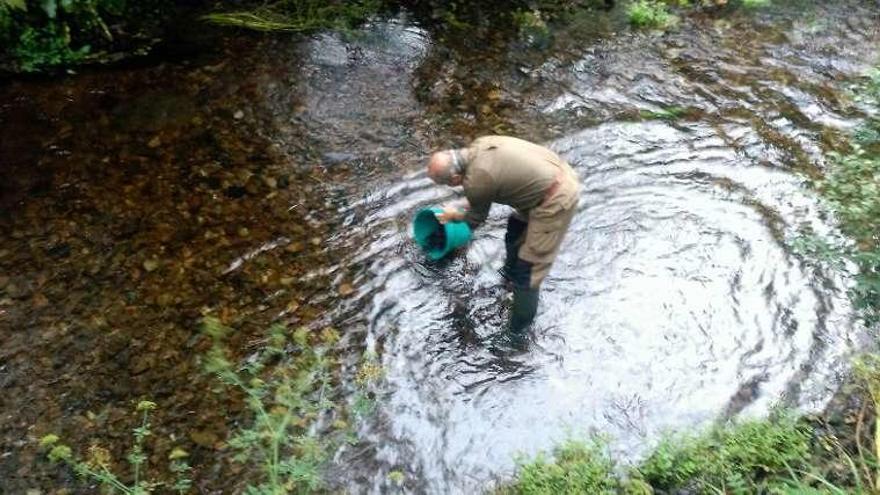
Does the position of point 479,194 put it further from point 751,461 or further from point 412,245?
point 751,461

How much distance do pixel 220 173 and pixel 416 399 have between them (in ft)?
10.8

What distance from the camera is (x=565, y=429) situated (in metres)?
4.83

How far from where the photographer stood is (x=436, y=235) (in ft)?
19.7

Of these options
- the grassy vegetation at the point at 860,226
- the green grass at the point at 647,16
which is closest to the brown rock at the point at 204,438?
the grassy vegetation at the point at 860,226

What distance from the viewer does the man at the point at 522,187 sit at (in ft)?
15.4

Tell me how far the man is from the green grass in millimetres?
5801

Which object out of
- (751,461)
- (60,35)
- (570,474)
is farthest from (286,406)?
(60,35)

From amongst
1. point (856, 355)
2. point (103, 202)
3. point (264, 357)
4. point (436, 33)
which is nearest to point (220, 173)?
point (103, 202)

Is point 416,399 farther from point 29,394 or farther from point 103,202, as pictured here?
point 103,202

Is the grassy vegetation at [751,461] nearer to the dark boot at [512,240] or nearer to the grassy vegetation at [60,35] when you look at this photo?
the dark boot at [512,240]

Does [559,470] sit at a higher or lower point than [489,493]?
higher

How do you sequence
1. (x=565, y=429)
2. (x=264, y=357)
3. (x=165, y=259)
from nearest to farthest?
(x=565, y=429)
(x=264, y=357)
(x=165, y=259)

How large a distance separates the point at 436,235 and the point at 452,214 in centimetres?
84

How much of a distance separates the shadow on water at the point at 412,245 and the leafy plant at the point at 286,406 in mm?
200
